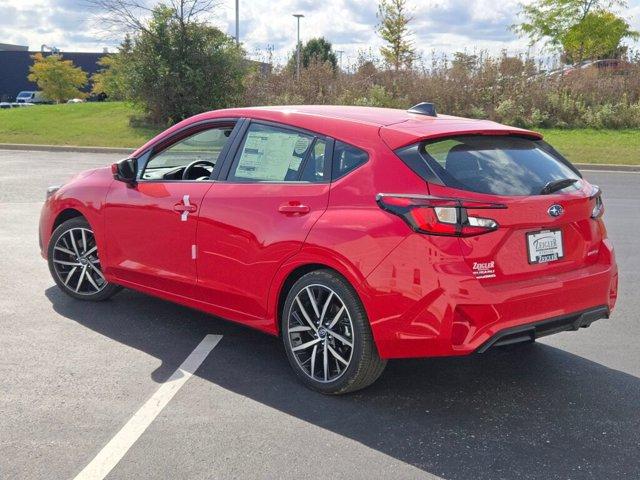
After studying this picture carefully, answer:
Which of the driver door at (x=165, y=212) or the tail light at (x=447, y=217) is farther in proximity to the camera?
the driver door at (x=165, y=212)

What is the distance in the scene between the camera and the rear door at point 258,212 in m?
4.50

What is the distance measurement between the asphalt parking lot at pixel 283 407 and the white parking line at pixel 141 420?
0.04 m

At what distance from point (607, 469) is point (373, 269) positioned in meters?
1.47

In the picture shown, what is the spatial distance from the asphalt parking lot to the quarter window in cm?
120

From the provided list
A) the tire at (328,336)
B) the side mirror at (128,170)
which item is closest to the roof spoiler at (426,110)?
the tire at (328,336)

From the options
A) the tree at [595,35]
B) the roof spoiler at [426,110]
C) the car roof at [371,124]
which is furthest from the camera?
the tree at [595,35]

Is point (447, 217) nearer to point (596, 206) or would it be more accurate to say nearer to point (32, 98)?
point (596, 206)

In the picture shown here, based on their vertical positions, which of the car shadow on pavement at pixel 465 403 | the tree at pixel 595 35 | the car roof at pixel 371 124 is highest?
the tree at pixel 595 35

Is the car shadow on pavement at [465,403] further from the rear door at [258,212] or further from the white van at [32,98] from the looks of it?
the white van at [32,98]

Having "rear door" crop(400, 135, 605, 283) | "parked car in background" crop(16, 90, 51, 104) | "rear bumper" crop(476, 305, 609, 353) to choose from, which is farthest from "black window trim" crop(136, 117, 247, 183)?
"parked car in background" crop(16, 90, 51, 104)

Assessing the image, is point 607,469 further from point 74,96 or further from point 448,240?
point 74,96

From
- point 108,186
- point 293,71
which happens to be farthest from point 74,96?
point 108,186

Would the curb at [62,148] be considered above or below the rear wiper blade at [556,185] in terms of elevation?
below

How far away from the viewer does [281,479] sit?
3.44 metres
